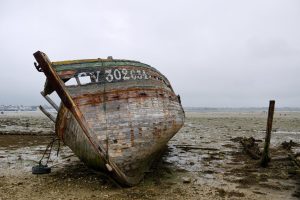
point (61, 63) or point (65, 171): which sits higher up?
point (61, 63)

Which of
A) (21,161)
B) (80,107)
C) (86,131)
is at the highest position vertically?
(80,107)

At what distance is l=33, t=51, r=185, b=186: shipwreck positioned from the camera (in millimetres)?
7531

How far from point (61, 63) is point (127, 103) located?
1859 mm

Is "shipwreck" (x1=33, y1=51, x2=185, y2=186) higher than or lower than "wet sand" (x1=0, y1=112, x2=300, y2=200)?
higher

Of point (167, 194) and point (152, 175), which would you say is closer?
point (167, 194)

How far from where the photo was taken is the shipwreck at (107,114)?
753cm

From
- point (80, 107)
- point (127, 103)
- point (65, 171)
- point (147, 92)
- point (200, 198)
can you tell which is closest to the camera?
point (200, 198)

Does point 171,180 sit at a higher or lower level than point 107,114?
lower

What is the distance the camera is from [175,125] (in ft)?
36.6

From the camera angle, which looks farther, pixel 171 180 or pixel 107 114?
pixel 171 180

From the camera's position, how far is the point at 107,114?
7.80m

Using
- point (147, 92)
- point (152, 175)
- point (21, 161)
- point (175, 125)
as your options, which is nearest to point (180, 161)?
point (175, 125)

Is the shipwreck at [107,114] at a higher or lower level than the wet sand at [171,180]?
higher

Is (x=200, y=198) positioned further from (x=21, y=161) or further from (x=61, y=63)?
(x=21, y=161)
